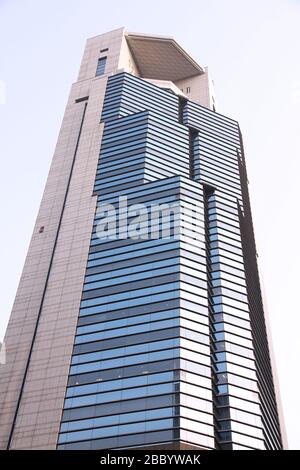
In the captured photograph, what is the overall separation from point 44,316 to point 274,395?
45.7 m

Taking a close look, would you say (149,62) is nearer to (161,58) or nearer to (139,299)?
(161,58)

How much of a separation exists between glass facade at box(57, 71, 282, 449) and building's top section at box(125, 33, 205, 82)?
48145 mm

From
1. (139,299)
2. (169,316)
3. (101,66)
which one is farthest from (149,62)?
(169,316)

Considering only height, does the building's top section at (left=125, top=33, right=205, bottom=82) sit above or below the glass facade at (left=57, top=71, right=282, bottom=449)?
above

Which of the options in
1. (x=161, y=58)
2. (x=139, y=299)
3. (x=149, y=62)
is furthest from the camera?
(x=149, y=62)

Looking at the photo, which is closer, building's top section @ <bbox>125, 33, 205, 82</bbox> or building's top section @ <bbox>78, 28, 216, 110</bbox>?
building's top section @ <bbox>78, 28, 216, 110</bbox>

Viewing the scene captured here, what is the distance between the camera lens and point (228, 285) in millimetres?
95562

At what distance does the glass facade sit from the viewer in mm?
73375

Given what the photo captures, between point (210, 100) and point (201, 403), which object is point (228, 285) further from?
point (210, 100)

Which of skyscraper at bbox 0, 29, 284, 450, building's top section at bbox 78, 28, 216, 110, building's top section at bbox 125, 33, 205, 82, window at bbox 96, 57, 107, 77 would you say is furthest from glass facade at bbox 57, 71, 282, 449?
building's top section at bbox 125, 33, 205, 82

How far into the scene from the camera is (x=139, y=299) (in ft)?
285

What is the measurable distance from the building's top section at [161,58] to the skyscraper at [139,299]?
34309mm

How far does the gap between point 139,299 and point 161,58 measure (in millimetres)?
109335

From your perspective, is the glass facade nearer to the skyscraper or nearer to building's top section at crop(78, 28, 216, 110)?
the skyscraper
